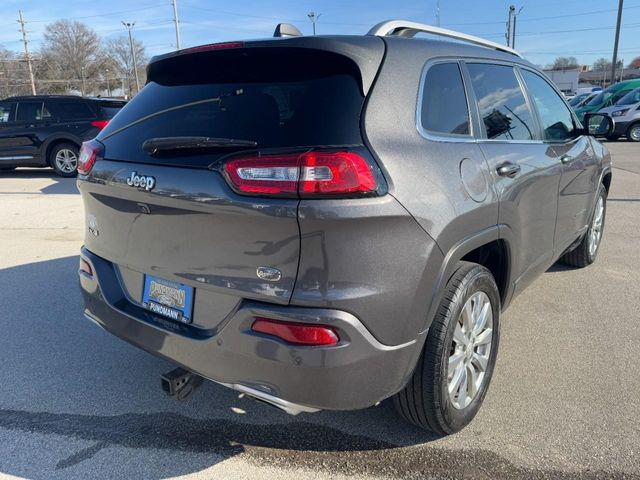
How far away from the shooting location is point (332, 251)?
1.96 meters

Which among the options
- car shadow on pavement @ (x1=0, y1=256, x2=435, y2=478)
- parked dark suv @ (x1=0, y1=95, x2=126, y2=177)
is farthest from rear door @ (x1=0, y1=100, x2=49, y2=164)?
car shadow on pavement @ (x1=0, y1=256, x2=435, y2=478)

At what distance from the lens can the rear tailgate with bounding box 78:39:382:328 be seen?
2.03m

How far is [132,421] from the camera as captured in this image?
2.80 metres

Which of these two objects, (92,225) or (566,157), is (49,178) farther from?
(566,157)

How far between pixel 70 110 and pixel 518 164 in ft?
38.9

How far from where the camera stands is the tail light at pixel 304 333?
1980 mm

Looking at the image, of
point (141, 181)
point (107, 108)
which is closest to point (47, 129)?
point (107, 108)

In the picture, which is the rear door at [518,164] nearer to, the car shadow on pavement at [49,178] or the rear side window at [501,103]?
the rear side window at [501,103]

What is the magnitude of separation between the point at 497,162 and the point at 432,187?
736 millimetres

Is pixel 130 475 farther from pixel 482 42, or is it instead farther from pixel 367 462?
pixel 482 42

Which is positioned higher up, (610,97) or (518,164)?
(610,97)

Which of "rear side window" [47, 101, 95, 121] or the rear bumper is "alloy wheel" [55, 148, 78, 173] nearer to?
"rear side window" [47, 101, 95, 121]

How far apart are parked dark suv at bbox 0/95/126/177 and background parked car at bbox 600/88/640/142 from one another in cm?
1728

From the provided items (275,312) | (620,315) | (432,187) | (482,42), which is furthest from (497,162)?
(620,315)
